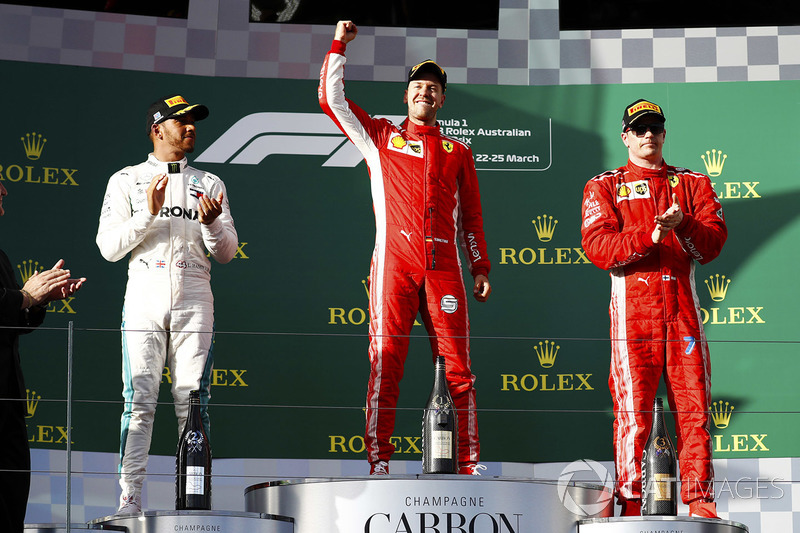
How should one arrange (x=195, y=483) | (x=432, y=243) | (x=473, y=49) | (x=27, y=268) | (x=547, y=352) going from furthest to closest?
(x=473, y=49) → (x=547, y=352) → (x=27, y=268) → (x=432, y=243) → (x=195, y=483)

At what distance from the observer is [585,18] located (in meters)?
4.48

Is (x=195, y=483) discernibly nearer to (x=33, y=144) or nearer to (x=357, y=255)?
(x=357, y=255)

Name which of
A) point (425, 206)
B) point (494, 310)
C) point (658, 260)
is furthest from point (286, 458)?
point (658, 260)

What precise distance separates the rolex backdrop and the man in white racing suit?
87cm

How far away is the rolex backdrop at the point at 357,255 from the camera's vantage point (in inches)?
159

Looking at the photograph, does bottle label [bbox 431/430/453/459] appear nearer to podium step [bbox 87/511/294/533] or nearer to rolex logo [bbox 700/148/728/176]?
podium step [bbox 87/511/294/533]

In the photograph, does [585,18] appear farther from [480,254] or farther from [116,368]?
[116,368]

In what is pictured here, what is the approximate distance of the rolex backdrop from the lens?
4.04 m

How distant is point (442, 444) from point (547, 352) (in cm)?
166

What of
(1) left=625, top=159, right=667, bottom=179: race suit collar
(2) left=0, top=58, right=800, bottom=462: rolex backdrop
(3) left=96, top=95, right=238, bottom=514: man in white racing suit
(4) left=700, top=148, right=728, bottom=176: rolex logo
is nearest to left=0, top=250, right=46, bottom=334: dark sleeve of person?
(3) left=96, top=95, right=238, bottom=514: man in white racing suit

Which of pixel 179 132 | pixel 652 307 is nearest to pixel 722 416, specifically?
pixel 652 307

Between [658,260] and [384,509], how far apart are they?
3.96 ft

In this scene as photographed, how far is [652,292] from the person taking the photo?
3105 mm

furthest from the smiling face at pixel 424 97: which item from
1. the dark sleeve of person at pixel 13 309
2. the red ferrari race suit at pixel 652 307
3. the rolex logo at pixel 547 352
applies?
the dark sleeve of person at pixel 13 309
